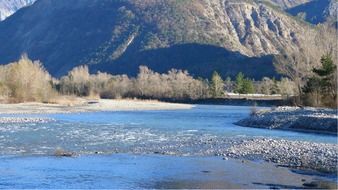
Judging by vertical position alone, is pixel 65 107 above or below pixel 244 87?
below

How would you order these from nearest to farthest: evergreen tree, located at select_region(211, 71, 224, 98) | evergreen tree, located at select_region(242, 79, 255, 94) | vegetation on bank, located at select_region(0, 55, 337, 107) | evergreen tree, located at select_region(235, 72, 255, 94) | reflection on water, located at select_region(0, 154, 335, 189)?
reflection on water, located at select_region(0, 154, 335, 189), vegetation on bank, located at select_region(0, 55, 337, 107), evergreen tree, located at select_region(211, 71, 224, 98), evergreen tree, located at select_region(242, 79, 255, 94), evergreen tree, located at select_region(235, 72, 255, 94)

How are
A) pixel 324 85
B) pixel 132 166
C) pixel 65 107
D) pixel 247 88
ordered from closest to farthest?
pixel 132 166 → pixel 324 85 → pixel 65 107 → pixel 247 88

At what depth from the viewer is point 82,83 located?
158 metres

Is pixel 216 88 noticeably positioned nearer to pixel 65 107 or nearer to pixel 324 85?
pixel 65 107

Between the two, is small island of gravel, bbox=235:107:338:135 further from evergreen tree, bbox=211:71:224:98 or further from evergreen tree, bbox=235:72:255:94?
Result: evergreen tree, bbox=235:72:255:94

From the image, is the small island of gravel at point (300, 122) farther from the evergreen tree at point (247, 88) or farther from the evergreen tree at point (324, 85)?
the evergreen tree at point (247, 88)

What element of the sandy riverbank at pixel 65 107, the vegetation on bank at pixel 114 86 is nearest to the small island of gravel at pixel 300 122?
the vegetation on bank at pixel 114 86

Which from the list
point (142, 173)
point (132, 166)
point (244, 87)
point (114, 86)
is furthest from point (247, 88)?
point (142, 173)

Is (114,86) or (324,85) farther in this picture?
(114,86)

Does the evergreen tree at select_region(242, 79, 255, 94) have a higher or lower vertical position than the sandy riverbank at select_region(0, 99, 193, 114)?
higher

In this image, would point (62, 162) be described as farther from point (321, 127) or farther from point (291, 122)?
point (291, 122)

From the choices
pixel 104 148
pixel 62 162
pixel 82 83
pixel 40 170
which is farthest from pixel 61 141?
pixel 82 83

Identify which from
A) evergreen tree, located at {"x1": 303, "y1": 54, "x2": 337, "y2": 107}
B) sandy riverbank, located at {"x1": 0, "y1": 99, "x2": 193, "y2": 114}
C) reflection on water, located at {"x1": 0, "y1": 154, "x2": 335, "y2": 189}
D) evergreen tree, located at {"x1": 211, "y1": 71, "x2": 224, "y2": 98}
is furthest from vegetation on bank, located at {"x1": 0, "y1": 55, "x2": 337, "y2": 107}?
reflection on water, located at {"x1": 0, "y1": 154, "x2": 335, "y2": 189}

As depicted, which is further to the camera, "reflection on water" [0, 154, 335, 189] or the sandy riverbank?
the sandy riverbank
